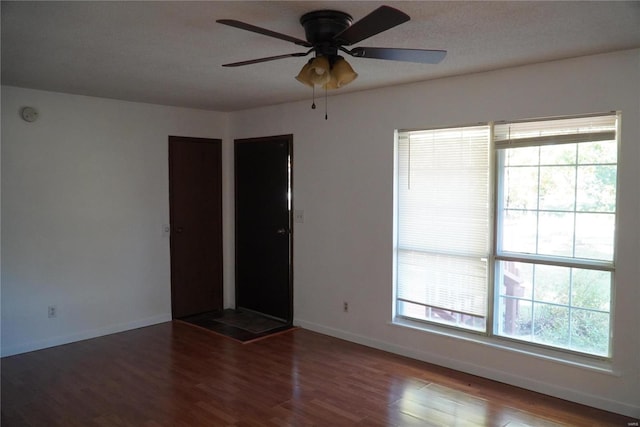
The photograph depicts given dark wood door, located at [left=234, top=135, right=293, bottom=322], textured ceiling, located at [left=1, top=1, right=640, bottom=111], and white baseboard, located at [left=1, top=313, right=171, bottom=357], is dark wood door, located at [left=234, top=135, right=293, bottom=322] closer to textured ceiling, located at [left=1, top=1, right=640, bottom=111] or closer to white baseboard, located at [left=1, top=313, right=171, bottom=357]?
white baseboard, located at [left=1, top=313, right=171, bottom=357]

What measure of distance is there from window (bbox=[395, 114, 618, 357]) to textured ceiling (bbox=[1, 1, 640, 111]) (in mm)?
595

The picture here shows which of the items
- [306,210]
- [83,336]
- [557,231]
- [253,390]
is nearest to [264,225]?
[306,210]

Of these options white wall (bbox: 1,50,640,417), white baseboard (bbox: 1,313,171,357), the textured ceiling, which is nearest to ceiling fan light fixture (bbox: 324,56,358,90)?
the textured ceiling

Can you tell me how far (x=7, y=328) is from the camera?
4168 millimetres

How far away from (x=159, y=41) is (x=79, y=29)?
0.42 meters

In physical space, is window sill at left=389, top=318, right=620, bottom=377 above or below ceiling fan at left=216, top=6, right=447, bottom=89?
below

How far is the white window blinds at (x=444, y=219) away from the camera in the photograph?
3.79 metres

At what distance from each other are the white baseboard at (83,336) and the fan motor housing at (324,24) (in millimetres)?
3795

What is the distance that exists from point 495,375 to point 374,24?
9.46 ft

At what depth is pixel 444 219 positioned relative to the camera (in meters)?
4.00

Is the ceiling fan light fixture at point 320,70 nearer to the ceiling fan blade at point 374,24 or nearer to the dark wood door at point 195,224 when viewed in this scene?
the ceiling fan blade at point 374,24

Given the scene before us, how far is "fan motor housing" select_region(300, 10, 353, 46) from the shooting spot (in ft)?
7.64

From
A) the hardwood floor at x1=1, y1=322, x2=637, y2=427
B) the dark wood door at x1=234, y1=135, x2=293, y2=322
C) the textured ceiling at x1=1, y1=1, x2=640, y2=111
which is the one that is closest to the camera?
the textured ceiling at x1=1, y1=1, x2=640, y2=111

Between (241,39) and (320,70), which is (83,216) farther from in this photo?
(320,70)
